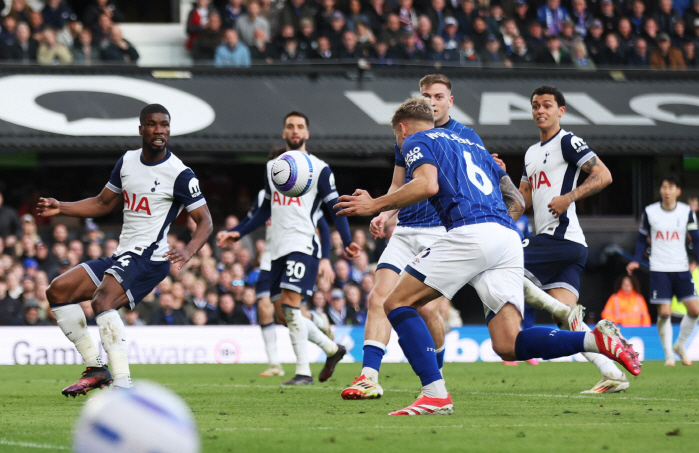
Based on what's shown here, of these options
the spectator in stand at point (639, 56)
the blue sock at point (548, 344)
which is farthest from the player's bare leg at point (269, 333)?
the spectator in stand at point (639, 56)

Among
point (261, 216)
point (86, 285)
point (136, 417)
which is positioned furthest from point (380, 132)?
point (136, 417)

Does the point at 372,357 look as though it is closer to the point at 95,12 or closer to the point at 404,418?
the point at 404,418

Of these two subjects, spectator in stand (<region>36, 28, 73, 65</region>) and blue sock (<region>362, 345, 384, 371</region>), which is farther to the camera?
spectator in stand (<region>36, 28, 73, 65</region>)

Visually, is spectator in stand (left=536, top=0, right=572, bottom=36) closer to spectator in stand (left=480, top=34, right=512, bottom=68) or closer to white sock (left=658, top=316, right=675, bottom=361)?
spectator in stand (left=480, top=34, right=512, bottom=68)

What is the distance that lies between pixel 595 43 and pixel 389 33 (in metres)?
4.42

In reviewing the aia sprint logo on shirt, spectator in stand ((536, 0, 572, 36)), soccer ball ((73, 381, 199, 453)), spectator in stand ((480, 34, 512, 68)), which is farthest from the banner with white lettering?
soccer ball ((73, 381, 199, 453))

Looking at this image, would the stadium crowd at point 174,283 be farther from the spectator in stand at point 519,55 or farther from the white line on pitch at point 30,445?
the white line on pitch at point 30,445

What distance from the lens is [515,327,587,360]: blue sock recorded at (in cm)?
A: 603

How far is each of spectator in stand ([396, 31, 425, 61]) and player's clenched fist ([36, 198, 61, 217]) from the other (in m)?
11.5

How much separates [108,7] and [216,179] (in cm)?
400

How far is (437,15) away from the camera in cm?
1970

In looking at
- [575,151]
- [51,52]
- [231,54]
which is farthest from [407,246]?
[51,52]

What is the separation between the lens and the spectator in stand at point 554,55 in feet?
63.1

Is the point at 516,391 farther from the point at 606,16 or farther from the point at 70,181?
the point at 606,16
